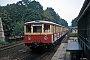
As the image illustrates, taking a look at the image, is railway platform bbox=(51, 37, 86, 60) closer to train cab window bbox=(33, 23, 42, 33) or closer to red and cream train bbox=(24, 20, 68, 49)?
red and cream train bbox=(24, 20, 68, 49)

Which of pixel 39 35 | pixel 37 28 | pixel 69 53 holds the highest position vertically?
pixel 37 28

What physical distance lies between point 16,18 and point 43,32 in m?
36.2

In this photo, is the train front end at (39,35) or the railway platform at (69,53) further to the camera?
the train front end at (39,35)

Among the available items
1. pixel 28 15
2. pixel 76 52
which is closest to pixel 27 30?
pixel 76 52

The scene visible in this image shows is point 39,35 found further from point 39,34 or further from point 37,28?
point 37,28

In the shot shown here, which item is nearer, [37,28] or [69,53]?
[69,53]

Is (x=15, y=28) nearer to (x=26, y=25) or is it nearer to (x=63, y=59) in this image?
(x=26, y=25)

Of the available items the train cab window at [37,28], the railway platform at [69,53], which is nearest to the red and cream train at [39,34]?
the train cab window at [37,28]

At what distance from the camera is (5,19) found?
40.0 meters

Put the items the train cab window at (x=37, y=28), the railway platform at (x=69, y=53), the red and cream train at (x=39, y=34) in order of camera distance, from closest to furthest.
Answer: the railway platform at (x=69, y=53) → the red and cream train at (x=39, y=34) → the train cab window at (x=37, y=28)

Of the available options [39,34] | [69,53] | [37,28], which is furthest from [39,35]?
[69,53]

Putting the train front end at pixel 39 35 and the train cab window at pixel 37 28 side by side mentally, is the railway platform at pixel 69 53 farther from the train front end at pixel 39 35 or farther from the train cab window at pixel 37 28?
the train cab window at pixel 37 28

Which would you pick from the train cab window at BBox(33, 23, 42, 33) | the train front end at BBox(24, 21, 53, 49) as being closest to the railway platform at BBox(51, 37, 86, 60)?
the train front end at BBox(24, 21, 53, 49)

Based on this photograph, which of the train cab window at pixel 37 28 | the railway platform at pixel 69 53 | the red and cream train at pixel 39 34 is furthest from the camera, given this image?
the train cab window at pixel 37 28
